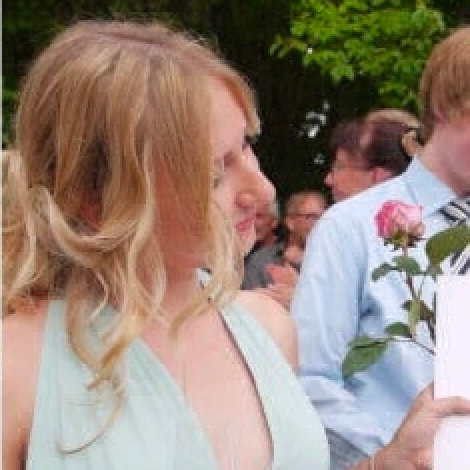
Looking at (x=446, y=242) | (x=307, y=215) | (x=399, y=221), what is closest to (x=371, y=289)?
(x=399, y=221)

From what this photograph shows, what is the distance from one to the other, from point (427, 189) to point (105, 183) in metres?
1.11

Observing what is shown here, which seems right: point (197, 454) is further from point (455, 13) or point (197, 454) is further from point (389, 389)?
point (455, 13)

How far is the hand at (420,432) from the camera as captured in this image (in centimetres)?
176

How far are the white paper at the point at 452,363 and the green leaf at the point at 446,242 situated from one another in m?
0.19

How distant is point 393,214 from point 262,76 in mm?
9929

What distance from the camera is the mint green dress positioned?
1.64 metres

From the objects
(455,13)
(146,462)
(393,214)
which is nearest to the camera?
(146,462)

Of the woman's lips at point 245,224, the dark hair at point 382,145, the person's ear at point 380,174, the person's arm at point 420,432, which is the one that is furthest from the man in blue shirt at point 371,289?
the person's ear at point 380,174

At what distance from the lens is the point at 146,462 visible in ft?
5.40

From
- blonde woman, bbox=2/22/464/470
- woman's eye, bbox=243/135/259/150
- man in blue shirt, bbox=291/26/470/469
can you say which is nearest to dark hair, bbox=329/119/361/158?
man in blue shirt, bbox=291/26/470/469

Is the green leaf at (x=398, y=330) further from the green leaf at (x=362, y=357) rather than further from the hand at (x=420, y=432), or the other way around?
the hand at (x=420, y=432)

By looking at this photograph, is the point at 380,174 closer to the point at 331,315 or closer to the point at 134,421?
the point at 331,315

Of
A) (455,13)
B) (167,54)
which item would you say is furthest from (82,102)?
(455,13)

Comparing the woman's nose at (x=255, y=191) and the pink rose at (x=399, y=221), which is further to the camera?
the pink rose at (x=399, y=221)
